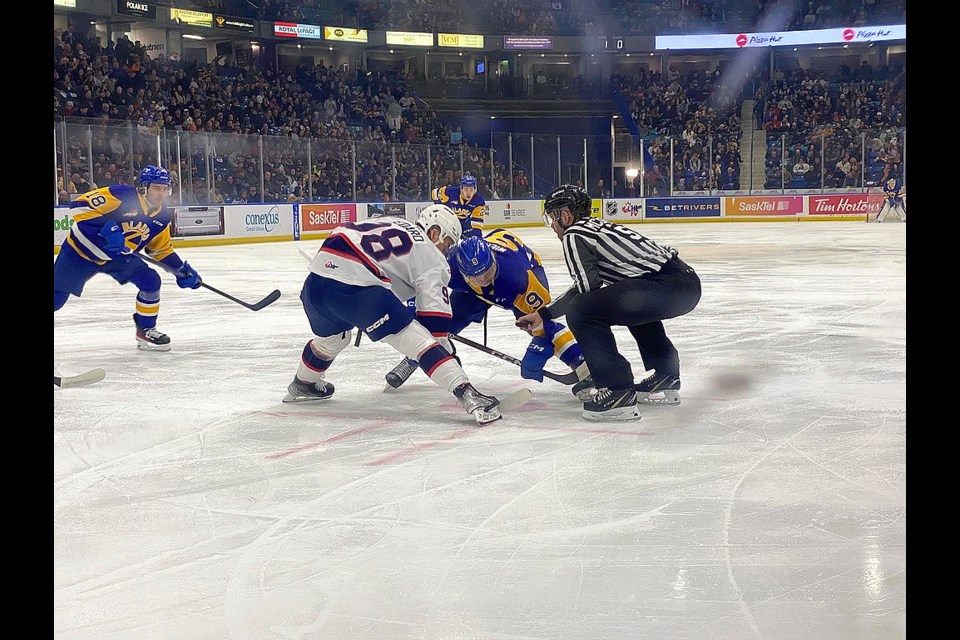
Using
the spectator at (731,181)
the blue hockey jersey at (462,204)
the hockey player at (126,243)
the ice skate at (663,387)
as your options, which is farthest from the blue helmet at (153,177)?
the spectator at (731,181)

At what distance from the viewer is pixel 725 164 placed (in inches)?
963

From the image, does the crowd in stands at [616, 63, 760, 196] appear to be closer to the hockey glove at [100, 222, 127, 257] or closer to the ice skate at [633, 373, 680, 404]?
the hockey glove at [100, 222, 127, 257]

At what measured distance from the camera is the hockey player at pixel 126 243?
608 cm

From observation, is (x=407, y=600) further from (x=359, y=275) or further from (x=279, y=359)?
(x=279, y=359)

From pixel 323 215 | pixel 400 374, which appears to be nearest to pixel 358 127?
pixel 323 215

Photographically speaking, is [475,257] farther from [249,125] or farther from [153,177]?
[249,125]

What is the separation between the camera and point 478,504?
2.93 meters

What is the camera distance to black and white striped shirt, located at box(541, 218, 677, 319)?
3938mm

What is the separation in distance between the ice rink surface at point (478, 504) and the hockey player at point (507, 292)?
15 centimetres

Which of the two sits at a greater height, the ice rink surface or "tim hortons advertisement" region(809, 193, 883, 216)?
"tim hortons advertisement" region(809, 193, 883, 216)

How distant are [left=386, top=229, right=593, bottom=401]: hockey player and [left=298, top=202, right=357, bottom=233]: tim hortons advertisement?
13.5 metres

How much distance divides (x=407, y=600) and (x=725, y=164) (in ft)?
76.9

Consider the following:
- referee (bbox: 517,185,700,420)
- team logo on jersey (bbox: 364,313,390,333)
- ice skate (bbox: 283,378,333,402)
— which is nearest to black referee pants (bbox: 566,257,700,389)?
referee (bbox: 517,185,700,420)

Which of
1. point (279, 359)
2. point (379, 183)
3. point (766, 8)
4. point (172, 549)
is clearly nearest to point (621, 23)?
point (766, 8)
